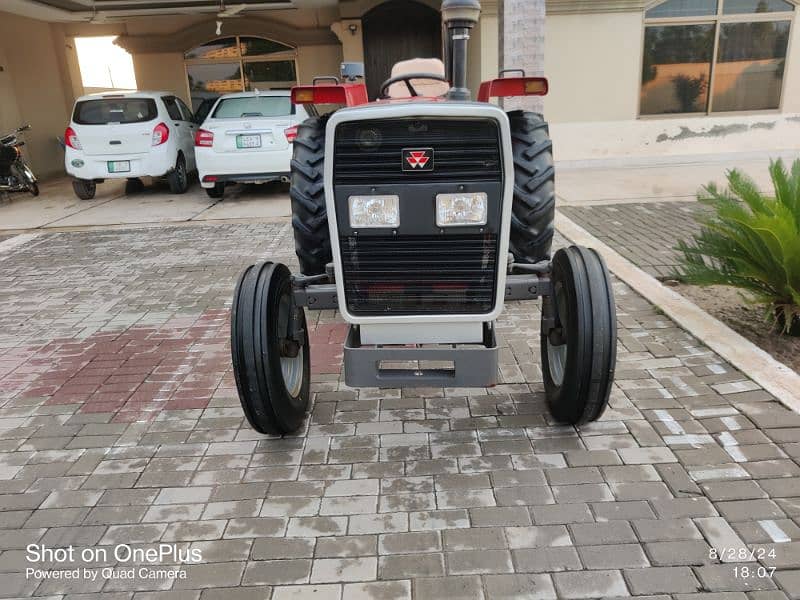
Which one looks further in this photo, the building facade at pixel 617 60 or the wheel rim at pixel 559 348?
the building facade at pixel 617 60

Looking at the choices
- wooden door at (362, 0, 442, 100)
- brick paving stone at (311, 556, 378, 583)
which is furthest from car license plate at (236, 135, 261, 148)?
brick paving stone at (311, 556, 378, 583)

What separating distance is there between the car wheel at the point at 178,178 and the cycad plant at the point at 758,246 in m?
8.78

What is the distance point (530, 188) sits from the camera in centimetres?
417

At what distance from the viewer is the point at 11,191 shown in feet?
37.2

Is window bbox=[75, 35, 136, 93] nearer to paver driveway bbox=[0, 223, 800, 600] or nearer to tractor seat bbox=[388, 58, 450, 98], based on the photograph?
tractor seat bbox=[388, 58, 450, 98]

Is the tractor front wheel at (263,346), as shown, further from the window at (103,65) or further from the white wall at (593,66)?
the window at (103,65)

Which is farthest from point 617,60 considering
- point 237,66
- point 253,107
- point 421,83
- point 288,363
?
point 288,363

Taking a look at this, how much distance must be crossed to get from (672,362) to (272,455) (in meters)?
2.61

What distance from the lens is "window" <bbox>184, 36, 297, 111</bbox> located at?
15109mm

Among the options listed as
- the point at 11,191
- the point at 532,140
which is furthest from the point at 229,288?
the point at 11,191

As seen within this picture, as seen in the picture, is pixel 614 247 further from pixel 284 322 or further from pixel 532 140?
pixel 284 322

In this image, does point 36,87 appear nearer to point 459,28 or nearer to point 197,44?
point 197,44

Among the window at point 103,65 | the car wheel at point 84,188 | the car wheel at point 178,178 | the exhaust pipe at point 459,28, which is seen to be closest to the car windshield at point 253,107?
the car wheel at point 178,178

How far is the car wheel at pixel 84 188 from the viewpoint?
35.9 ft
